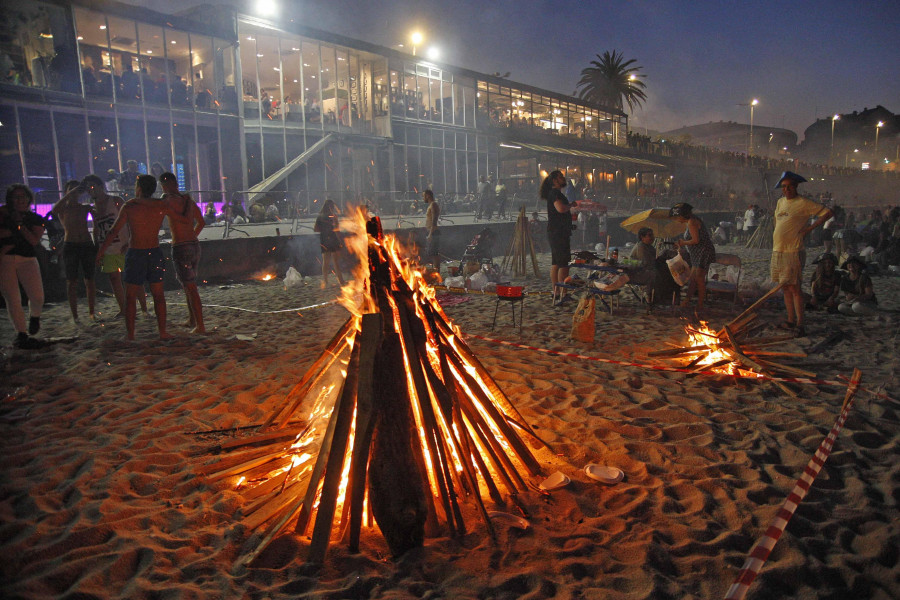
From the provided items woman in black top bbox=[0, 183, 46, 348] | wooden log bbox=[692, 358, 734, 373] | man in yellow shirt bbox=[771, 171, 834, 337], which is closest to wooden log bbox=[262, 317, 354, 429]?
wooden log bbox=[692, 358, 734, 373]

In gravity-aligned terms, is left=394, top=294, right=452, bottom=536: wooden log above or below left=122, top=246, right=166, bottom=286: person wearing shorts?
below

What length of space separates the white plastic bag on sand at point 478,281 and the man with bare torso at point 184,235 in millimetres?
5314

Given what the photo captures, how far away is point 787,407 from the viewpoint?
14.8 feet

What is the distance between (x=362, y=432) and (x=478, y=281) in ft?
26.6

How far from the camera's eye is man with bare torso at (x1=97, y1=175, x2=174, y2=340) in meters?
6.43

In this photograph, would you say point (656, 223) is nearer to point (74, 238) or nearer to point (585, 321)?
point (585, 321)

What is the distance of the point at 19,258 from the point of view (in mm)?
6477

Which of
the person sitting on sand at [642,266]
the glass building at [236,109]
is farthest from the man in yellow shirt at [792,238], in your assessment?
the glass building at [236,109]

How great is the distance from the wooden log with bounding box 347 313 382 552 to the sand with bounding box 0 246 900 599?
0.66 ft

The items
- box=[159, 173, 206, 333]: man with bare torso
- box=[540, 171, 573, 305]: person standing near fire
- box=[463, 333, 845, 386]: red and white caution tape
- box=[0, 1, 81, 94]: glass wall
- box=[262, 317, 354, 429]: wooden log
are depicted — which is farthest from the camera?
box=[0, 1, 81, 94]: glass wall

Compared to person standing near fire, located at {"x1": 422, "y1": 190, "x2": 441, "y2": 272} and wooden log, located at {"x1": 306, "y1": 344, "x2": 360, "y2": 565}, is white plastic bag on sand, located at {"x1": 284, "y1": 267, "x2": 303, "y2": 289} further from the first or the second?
wooden log, located at {"x1": 306, "y1": 344, "x2": 360, "y2": 565}

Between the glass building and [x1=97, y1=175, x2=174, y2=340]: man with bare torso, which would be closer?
[x1=97, y1=175, x2=174, y2=340]: man with bare torso

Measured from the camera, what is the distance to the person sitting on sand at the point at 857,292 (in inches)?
327

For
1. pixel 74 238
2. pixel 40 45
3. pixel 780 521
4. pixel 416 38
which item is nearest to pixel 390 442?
pixel 780 521
